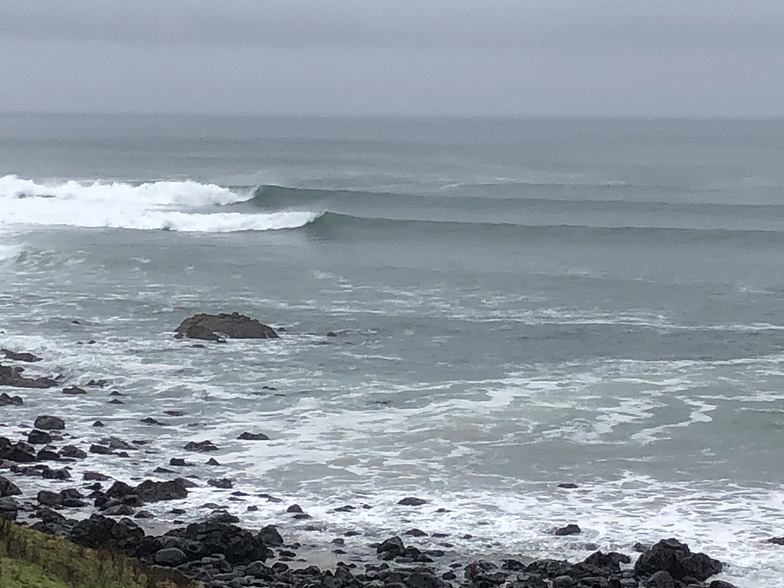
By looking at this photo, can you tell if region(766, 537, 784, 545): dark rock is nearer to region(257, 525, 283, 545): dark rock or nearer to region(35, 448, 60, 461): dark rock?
region(257, 525, 283, 545): dark rock

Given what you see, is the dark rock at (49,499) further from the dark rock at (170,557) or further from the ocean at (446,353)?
the dark rock at (170,557)

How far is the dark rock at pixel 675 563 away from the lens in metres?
15.3

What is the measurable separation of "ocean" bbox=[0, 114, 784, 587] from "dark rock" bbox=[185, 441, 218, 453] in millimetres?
275

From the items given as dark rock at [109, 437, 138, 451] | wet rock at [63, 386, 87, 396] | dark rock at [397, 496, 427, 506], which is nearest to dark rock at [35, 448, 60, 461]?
dark rock at [109, 437, 138, 451]

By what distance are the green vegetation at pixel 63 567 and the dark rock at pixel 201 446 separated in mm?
6270

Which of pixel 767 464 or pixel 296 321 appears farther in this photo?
pixel 296 321

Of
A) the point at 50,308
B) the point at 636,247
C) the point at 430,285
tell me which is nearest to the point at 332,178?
the point at 636,247

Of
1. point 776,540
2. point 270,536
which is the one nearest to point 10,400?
point 270,536

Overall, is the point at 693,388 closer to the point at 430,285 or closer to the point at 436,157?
the point at 430,285

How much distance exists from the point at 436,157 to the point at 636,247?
5804cm

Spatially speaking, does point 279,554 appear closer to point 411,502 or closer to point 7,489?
point 411,502

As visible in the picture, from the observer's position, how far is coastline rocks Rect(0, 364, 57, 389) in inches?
995

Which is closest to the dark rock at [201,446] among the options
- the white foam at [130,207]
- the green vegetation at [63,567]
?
the green vegetation at [63,567]

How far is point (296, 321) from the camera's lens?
1315 inches
